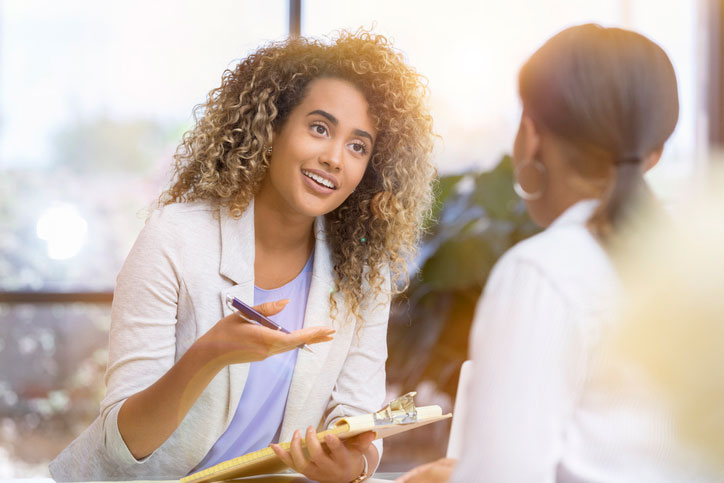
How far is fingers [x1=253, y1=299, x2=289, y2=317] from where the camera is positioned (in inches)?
32.7

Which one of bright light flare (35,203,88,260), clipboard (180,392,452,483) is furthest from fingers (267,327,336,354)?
bright light flare (35,203,88,260)

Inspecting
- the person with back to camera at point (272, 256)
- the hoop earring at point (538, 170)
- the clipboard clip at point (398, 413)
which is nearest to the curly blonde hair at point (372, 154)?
the person with back to camera at point (272, 256)

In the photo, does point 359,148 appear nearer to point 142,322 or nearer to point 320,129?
point 320,129

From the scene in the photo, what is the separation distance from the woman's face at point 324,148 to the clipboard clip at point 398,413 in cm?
43

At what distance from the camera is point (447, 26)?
2.45 meters

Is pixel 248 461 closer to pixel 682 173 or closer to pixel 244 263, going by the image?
pixel 244 263

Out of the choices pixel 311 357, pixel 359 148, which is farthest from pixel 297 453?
pixel 359 148

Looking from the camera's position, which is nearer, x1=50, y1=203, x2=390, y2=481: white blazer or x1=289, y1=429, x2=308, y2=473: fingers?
x1=289, y1=429, x2=308, y2=473: fingers

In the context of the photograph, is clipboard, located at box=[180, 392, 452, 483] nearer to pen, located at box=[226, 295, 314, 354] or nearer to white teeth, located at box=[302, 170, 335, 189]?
pen, located at box=[226, 295, 314, 354]

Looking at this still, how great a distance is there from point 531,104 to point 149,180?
2.12 metres

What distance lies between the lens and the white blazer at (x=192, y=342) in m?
1.09

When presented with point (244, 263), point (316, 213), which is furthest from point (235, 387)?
point (316, 213)

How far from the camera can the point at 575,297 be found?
1.70ft

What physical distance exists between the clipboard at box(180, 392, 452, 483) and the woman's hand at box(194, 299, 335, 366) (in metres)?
0.10
